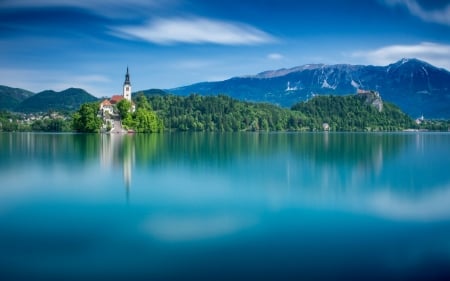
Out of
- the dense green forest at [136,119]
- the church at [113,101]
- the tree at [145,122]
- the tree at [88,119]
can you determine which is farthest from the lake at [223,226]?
the church at [113,101]

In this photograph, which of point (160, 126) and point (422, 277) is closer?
point (422, 277)

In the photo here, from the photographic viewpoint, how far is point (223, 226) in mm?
15594

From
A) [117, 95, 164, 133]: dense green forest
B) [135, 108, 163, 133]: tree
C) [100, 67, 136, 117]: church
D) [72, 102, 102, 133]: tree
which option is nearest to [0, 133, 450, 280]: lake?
[72, 102, 102, 133]: tree

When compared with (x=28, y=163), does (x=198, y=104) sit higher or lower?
higher

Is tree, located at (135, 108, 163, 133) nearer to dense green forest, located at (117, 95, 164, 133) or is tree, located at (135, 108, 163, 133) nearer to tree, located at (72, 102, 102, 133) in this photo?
dense green forest, located at (117, 95, 164, 133)

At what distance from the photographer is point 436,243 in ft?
46.0

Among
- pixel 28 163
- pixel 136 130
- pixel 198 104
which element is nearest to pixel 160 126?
pixel 136 130

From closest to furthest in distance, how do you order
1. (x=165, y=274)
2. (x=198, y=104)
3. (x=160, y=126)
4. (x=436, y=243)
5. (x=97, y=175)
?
(x=165, y=274)
(x=436, y=243)
(x=97, y=175)
(x=160, y=126)
(x=198, y=104)

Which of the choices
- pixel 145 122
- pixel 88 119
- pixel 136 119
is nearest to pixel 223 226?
pixel 88 119

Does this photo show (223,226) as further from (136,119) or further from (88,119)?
(136,119)

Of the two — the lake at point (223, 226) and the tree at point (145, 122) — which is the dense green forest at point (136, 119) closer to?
the tree at point (145, 122)

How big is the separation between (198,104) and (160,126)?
2252 inches

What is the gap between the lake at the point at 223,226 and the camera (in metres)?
11.2

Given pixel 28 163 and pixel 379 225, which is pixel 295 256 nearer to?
pixel 379 225
